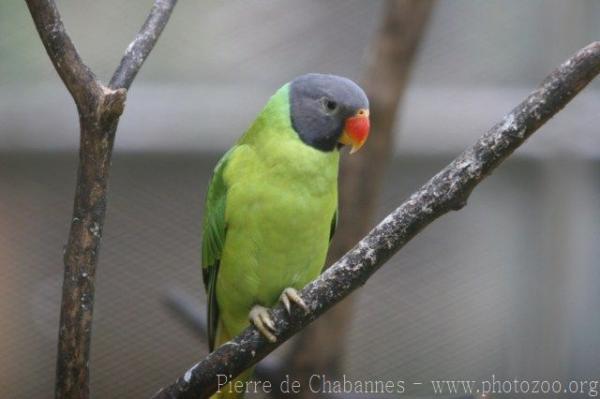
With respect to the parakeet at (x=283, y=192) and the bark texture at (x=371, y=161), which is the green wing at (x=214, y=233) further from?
the bark texture at (x=371, y=161)

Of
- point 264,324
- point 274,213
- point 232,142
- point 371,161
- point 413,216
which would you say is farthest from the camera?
point 232,142

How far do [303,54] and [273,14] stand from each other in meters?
0.13

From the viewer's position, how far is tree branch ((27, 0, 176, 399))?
1072 mm

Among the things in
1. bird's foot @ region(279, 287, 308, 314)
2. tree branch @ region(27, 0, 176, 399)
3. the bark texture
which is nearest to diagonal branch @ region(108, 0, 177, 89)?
tree branch @ region(27, 0, 176, 399)

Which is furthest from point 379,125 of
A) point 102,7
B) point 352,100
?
point 102,7

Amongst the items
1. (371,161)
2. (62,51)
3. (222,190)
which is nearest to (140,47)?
(62,51)

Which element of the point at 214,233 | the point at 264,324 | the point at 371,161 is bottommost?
the point at 264,324

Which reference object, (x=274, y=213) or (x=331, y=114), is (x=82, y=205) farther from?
(x=331, y=114)

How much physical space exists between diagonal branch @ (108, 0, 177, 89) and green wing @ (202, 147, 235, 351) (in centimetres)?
25

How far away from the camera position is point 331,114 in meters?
1.30

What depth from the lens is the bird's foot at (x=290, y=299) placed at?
3.72ft

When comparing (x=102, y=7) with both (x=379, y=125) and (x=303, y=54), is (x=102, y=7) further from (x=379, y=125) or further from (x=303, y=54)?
(x=379, y=125)

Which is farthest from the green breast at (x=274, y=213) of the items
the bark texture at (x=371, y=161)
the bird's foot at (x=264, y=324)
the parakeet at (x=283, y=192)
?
the bark texture at (x=371, y=161)

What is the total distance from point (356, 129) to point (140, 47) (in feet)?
1.14
